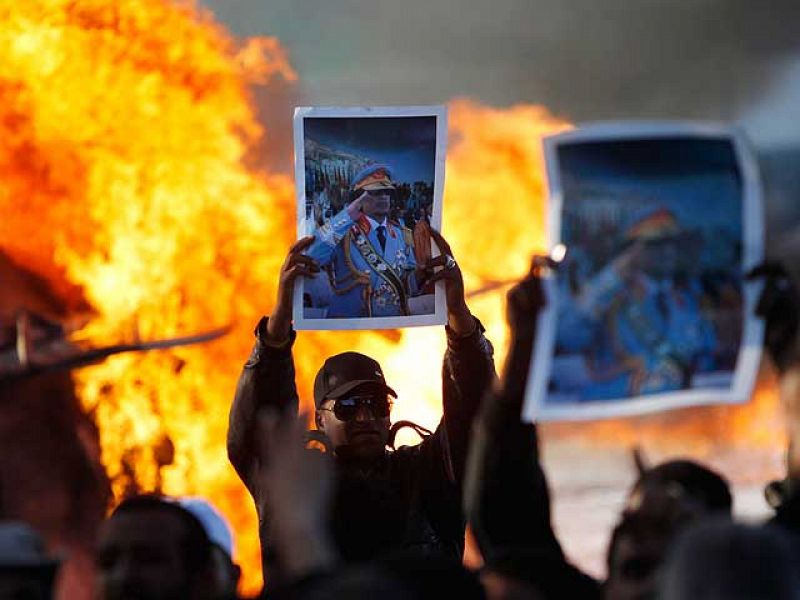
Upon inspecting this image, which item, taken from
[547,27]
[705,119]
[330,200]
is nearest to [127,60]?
[547,27]

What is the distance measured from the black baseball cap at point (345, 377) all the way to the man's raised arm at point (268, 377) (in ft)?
0.57

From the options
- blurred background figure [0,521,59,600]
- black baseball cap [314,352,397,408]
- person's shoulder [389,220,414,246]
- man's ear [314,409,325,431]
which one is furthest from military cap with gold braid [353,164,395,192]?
blurred background figure [0,521,59,600]

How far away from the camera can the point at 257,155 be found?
9312 mm

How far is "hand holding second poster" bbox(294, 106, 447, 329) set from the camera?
523 centimetres

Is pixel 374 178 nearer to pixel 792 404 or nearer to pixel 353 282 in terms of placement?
pixel 353 282

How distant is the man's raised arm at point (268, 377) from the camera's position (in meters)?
5.15

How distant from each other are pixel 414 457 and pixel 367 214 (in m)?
0.80

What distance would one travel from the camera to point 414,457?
17.3 ft

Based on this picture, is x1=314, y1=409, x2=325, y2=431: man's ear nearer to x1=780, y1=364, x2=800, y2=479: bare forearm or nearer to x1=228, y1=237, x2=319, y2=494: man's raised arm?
x1=228, y1=237, x2=319, y2=494: man's raised arm

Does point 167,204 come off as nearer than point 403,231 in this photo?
No

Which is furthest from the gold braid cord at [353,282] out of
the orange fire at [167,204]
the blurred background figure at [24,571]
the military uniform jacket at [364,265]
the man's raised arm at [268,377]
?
the orange fire at [167,204]

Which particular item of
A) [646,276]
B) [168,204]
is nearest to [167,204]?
[168,204]

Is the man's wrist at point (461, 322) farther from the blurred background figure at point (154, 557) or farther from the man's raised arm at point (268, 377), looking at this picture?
the blurred background figure at point (154, 557)

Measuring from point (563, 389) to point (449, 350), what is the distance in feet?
4.26
